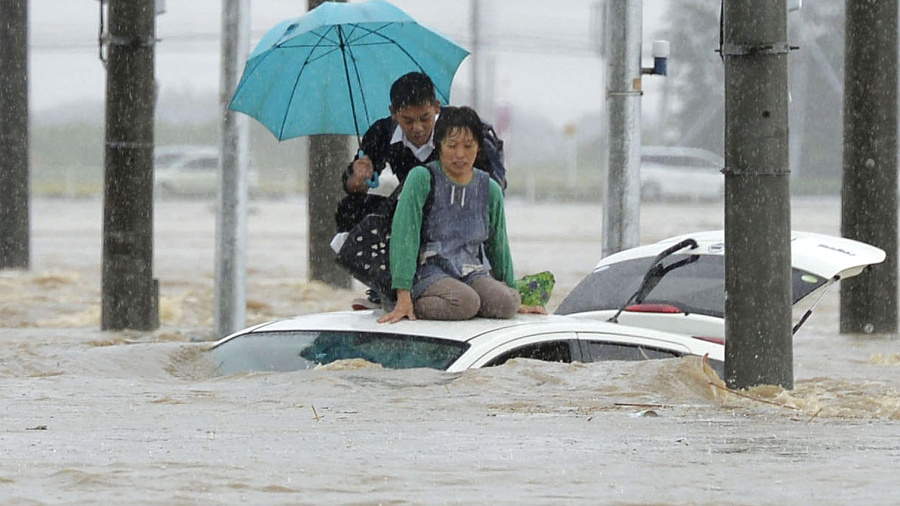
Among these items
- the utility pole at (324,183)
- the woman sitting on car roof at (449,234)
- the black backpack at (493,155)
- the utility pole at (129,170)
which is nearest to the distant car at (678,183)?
the utility pole at (324,183)

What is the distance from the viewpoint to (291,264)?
23.7 m

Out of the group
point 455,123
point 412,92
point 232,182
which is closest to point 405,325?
point 455,123

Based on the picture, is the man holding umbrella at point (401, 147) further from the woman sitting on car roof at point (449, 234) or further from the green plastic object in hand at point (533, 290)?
the green plastic object in hand at point (533, 290)

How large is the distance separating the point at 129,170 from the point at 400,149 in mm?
4546

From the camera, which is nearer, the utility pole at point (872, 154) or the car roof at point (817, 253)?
the car roof at point (817, 253)

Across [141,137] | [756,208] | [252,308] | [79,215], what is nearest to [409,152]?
[756,208]

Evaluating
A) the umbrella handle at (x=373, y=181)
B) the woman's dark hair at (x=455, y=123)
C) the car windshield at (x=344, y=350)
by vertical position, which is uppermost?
the woman's dark hair at (x=455, y=123)

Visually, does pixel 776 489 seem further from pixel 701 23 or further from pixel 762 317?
pixel 701 23

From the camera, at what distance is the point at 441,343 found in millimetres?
7469

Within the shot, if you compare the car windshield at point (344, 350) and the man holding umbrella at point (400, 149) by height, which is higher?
the man holding umbrella at point (400, 149)

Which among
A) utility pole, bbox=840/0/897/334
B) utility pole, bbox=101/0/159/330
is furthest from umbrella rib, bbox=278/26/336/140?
utility pole, bbox=840/0/897/334

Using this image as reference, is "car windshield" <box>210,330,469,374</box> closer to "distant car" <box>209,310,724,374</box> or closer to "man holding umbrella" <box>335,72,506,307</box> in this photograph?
"distant car" <box>209,310,724,374</box>

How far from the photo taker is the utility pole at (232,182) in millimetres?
11836

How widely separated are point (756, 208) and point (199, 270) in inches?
615
